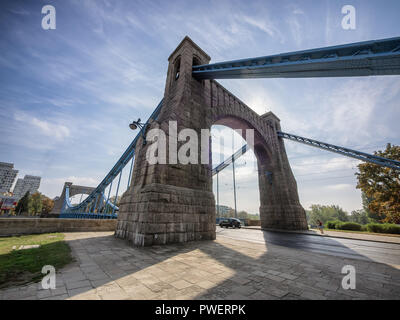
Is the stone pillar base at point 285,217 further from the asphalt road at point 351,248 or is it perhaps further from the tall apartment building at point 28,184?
the tall apartment building at point 28,184

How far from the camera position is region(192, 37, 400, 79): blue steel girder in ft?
19.6

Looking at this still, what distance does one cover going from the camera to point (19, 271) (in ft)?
10.6

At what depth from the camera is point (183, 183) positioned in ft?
27.5

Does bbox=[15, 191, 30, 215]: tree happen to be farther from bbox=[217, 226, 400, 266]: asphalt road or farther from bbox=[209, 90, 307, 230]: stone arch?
bbox=[217, 226, 400, 266]: asphalt road

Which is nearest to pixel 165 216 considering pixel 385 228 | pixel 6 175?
pixel 385 228

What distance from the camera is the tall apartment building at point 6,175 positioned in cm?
12131

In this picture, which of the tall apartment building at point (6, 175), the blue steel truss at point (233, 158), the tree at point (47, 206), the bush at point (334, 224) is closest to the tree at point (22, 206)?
the tree at point (47, 206)

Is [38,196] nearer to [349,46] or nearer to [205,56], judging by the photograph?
[205,56]

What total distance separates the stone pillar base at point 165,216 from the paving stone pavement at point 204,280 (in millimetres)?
1903

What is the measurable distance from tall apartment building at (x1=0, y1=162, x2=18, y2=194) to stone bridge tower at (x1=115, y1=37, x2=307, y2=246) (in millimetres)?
179006

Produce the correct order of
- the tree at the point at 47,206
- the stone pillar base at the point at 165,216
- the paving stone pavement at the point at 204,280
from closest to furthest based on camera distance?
the paving stone pavement at the point at 204,280, the stone pillar base at the point at 165,216, the tree at the point at 47,206

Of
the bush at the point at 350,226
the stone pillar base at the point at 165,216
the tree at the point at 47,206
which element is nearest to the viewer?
the stone pillar base at the point at 165,216
